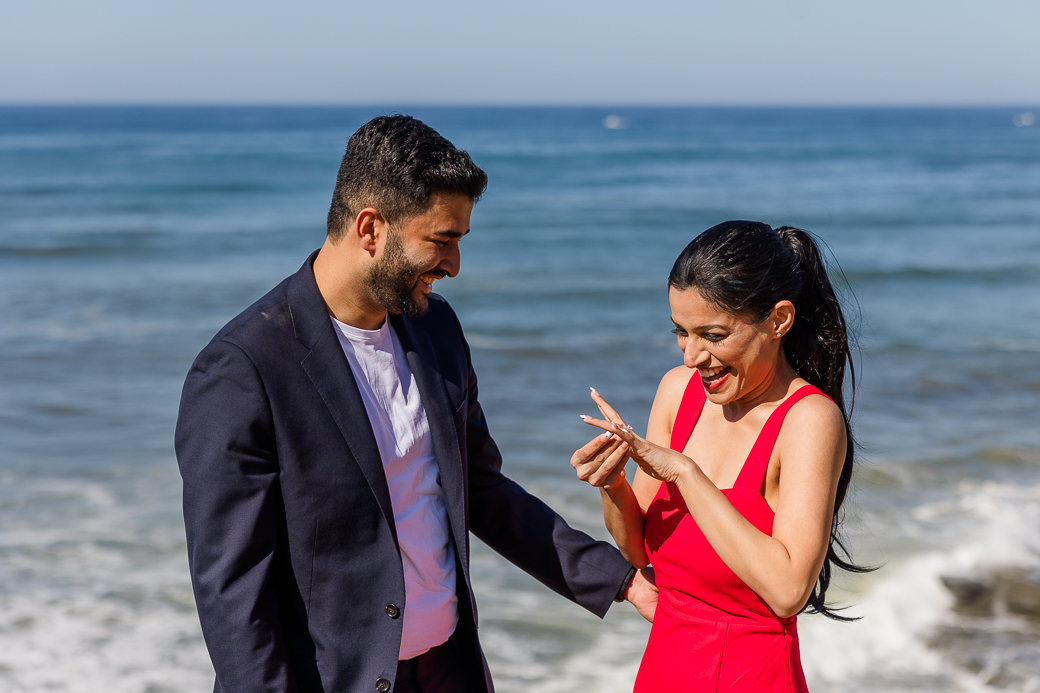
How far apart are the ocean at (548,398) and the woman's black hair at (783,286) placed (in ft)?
1.05

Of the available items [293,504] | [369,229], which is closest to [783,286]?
[369,229]

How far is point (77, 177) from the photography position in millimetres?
Result: 33156

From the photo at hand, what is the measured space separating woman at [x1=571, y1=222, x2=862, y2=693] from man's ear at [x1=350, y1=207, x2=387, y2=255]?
0.72 m

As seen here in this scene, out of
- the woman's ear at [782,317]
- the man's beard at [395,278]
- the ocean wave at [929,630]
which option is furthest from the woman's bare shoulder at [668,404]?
the ocean wave at [929,630]

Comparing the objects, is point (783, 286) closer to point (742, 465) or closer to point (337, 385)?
point (742, 465)

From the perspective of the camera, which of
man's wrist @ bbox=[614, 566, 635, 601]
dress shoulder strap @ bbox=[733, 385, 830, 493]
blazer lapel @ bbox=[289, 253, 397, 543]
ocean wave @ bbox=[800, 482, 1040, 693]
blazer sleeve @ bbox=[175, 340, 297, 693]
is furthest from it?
ocean wave @ bbox=[800, 482, 1040, 693]

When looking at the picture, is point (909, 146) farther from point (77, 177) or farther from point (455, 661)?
point (455, 661)

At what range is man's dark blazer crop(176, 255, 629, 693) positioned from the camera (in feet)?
7.13

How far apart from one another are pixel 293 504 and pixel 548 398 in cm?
761

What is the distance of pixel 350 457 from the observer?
2334 mm

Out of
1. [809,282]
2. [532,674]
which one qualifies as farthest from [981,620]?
[809,282]

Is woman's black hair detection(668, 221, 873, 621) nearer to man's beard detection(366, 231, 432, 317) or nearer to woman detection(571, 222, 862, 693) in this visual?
woman detection(571, 222, 862, 693)

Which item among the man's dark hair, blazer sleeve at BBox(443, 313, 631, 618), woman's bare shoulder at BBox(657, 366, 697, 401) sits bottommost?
blazer sleeve at BBox(443, 313, 631, 618)

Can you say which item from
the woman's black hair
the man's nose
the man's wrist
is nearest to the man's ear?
the man's nose
